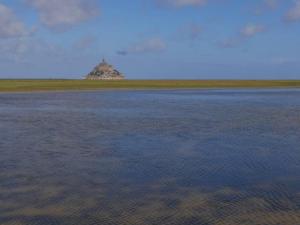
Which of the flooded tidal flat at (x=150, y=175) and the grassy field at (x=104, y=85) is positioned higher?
the flooded tidal flat at (x=150, y=175)

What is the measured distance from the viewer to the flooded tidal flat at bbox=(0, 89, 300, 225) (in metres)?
9.76

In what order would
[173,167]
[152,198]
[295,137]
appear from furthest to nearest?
[295,137] < [173,167] < [152,198]

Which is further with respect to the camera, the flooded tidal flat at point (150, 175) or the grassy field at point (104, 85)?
the grassy field at point (104, 85)

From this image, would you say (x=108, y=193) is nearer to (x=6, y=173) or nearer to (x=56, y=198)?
(x=56, y=198)

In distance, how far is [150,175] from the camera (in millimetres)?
13266

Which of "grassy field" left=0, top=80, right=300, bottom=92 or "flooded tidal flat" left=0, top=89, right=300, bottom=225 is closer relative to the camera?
"flooded tidal flat" left=0, top=89, right=300, bottom=225

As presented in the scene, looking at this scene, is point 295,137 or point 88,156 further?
point 295,137

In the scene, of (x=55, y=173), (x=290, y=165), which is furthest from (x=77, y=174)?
(x=290, y=165)

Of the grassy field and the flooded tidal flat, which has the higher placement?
the flooded tidal flat

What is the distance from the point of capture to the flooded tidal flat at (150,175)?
9758mm

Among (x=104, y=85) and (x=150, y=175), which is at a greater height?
(x=150, y=175)

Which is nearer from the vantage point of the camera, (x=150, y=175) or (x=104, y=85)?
(x=150, y=175)

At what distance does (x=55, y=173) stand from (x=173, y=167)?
3.23 metres

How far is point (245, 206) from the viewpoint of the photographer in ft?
33.7
